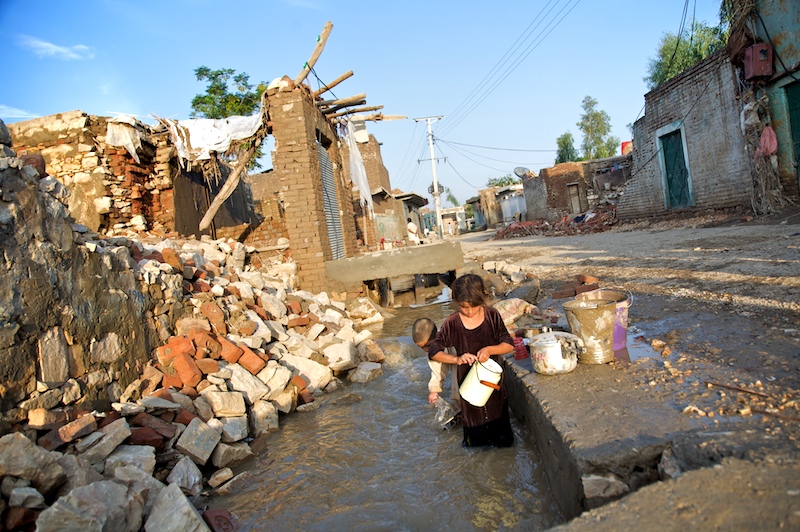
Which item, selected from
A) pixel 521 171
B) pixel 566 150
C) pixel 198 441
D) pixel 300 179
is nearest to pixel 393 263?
pixel 300 179

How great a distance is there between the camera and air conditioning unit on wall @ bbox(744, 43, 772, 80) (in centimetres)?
971

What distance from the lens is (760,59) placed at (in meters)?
9.73

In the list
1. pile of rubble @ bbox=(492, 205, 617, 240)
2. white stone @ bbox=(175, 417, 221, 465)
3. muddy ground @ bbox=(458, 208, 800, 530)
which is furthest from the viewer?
pile of rubble @ bbox=(492, 205, 617, 240)

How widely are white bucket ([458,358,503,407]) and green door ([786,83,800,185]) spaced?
10.3 m

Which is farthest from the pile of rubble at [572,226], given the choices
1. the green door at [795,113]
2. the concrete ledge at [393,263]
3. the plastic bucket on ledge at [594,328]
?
the plastic bucket on ledge at [594,328]

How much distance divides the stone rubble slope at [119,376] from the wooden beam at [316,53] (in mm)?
4191

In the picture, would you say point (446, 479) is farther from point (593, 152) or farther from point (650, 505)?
point (593, 152)

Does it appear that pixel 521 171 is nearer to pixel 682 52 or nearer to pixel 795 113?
pixel 682 52

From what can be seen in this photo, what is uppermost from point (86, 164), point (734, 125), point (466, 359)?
point (86, 164)

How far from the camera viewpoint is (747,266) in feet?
18.5

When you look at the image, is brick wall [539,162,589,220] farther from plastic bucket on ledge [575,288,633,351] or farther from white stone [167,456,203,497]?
white stone [167,456,203,497]

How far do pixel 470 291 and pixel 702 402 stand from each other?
1352mm

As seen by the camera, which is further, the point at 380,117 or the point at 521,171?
the point at 521,171

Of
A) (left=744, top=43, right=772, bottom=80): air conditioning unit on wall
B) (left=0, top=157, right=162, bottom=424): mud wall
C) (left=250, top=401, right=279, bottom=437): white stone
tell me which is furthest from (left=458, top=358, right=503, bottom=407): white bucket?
(left=744, top=43, right=772, bottom=80): air conditioning unit on wall
